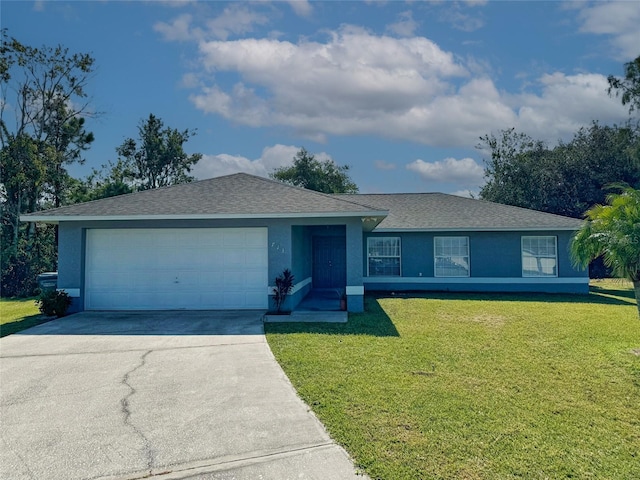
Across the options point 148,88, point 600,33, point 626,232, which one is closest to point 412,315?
point 626,232

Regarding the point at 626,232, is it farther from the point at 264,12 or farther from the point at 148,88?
the point at 148,88

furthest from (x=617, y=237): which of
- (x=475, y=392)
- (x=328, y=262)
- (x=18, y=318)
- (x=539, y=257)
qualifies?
(x=18, y=318)

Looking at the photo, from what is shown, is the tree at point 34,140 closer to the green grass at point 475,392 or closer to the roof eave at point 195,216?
the roof eave at point 195,216

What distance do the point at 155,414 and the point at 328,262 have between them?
13.5 m

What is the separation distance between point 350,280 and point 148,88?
12.2 m

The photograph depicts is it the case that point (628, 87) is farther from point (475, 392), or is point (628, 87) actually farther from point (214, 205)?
point (475, 392)

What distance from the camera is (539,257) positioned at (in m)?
16.2

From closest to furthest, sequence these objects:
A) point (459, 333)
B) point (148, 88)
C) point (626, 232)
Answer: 1. point (626, 232)
2. point (459, 333)
3. point (148, 88)

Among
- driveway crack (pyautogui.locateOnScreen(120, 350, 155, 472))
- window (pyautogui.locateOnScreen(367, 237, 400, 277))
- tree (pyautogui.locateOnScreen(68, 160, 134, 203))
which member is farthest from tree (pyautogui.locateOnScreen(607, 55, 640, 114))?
tree (pyautogui.locateOnScreen(68, 160, 134, 203))

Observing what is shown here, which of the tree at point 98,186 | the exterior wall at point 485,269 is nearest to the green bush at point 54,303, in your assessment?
the exterior wall at point 485,269

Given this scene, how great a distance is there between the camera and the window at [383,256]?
16.8 metres

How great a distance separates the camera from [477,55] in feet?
41.0

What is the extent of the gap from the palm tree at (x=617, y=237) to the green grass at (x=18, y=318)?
12.7 metres

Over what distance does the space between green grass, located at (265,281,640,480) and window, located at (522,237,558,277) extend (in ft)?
19.3
